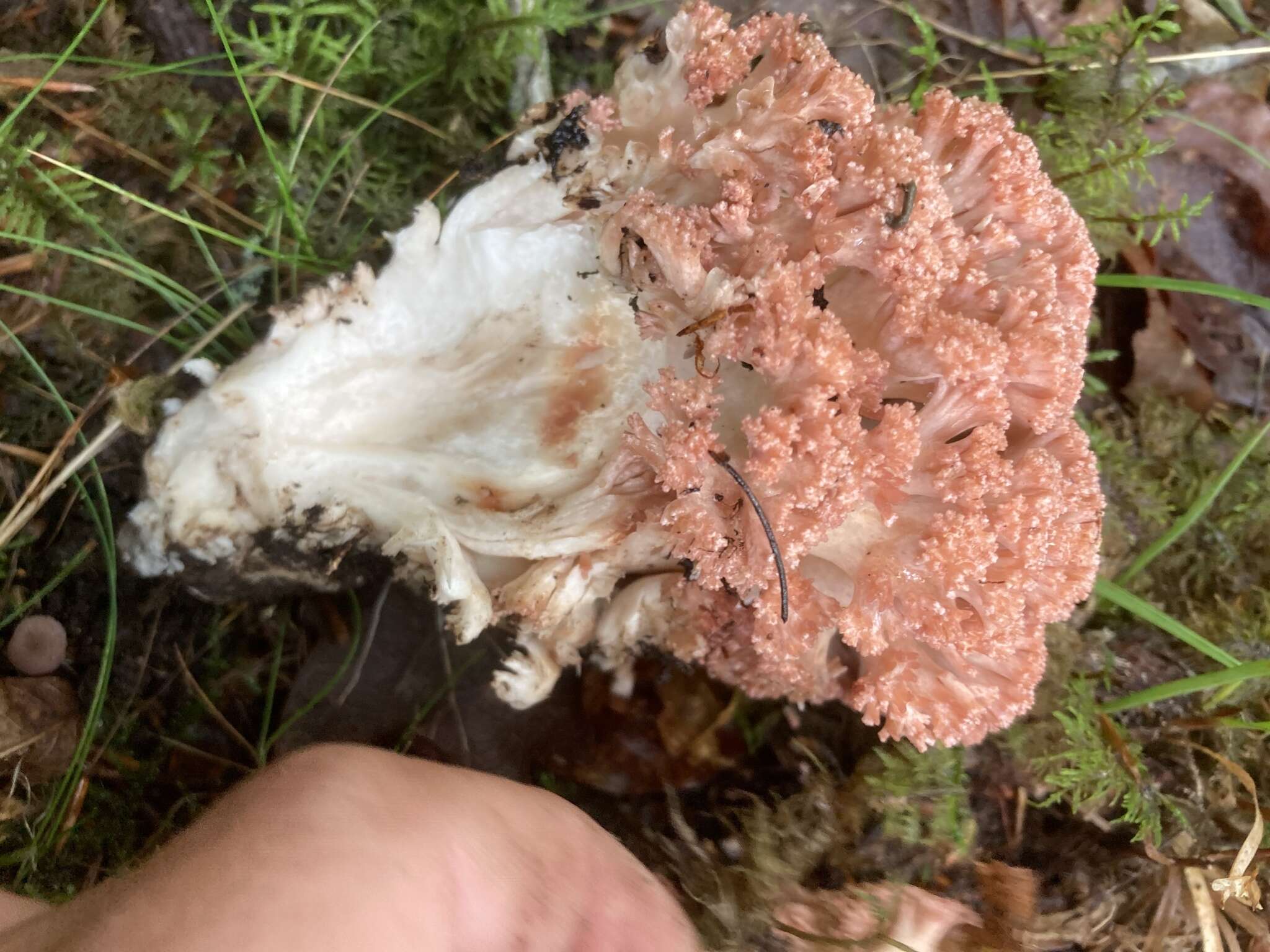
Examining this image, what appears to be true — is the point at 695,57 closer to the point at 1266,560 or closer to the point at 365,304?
the point at 365,304

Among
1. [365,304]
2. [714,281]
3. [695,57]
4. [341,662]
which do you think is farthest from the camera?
[341,662]

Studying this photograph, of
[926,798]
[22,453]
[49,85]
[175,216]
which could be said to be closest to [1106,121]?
[926,798]

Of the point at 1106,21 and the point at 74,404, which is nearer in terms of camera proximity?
the point at 74,404

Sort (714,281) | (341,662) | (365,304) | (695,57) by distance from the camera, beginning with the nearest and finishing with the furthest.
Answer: (714,281)
(695,57)
(365,304)
(341,662)

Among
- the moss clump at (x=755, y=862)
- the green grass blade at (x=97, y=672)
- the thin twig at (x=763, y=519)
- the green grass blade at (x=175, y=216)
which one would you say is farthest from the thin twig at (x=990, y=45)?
the green grass blade at (x=97, y=672)

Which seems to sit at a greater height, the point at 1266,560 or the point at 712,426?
the point at 712,426

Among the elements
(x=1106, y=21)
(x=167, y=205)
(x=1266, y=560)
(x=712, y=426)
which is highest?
(x=167, y=205)

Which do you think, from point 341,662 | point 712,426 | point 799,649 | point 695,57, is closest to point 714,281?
point 712,426
